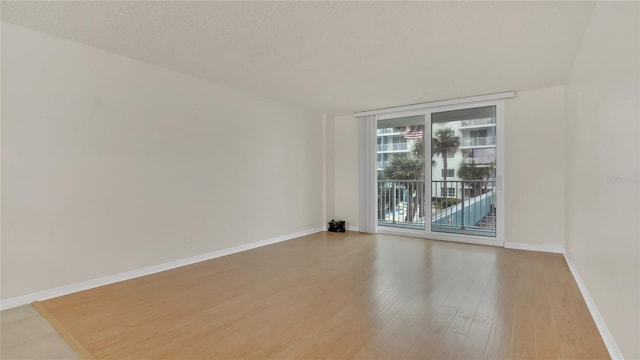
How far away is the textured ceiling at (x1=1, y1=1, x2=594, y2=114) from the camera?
2.30 metres

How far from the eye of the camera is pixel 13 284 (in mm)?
2578

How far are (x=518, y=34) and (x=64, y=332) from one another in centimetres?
424

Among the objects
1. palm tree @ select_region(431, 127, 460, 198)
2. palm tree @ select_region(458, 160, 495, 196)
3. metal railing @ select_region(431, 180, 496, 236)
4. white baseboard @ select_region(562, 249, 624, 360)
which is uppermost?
palm tree @ select_region(431, 127, 460, 198)

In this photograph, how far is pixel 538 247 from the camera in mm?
4367

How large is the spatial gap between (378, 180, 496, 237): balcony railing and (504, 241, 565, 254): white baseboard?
0.38 m

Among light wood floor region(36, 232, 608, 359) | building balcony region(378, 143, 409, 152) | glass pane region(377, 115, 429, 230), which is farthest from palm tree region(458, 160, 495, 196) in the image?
light wood floor region(36, 232, 608, 359)

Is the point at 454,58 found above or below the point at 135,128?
above

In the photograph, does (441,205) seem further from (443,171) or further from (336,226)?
(336,226)

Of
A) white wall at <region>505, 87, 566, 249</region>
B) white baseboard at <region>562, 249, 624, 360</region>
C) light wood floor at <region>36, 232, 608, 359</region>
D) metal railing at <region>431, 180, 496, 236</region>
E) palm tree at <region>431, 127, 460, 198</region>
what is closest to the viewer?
white baseboard at <region>562, 249, 624, 360</region>

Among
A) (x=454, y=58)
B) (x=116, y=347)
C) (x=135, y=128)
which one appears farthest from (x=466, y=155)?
(x=116, y=347)

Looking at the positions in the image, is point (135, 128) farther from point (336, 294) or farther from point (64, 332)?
point (336, 294)

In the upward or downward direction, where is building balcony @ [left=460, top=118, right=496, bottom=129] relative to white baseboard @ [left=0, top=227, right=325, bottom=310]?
upward

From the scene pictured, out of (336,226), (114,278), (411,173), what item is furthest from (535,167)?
(114,278)

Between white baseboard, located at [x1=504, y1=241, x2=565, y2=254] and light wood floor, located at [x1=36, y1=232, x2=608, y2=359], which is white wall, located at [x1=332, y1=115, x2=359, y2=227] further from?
white baseboard, located at [x1=504, y1=241, x2=565, y2=254]
